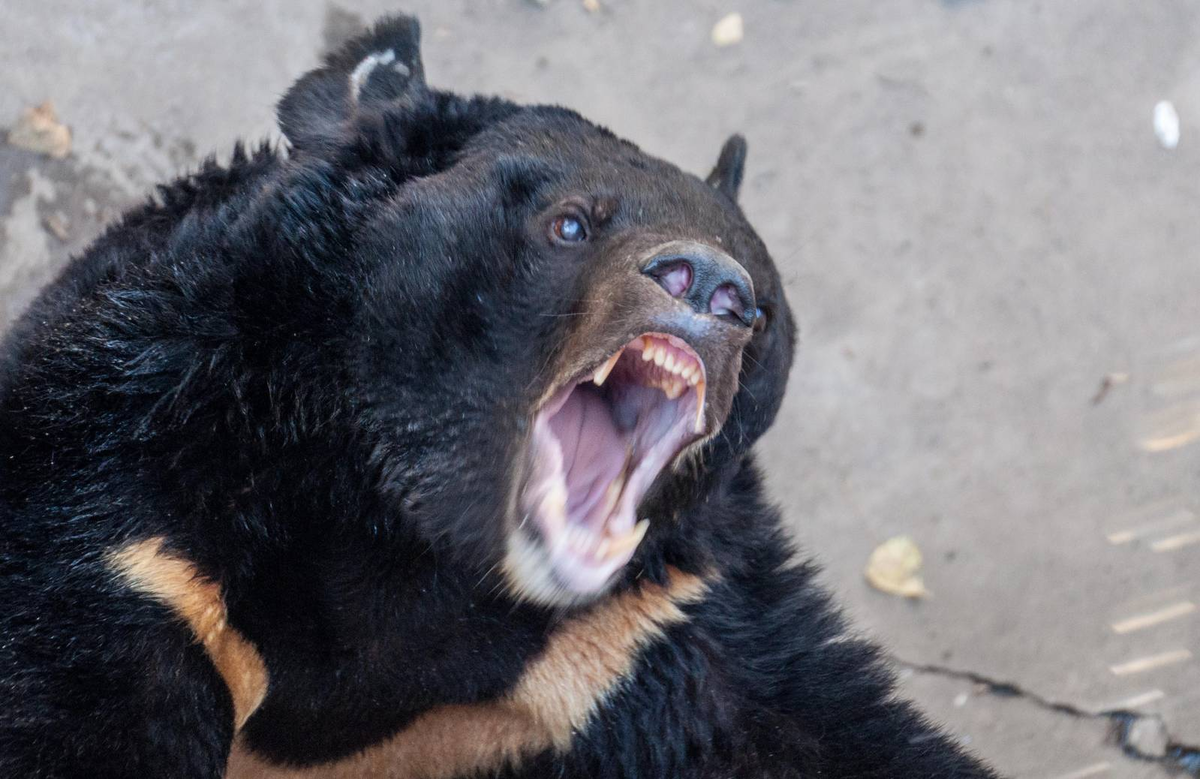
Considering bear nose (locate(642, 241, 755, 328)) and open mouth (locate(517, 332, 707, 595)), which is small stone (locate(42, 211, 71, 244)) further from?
bear nose (locate(642, 241, 755, 328))

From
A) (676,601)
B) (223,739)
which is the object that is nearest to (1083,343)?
(676,601)

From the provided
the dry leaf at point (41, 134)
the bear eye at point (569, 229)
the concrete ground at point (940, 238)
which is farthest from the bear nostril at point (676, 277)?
the dry leaf at point (41, 134)

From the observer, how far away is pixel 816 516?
4.15 m

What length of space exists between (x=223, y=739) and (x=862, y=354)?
2735mm

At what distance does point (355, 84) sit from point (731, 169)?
40.9 inches

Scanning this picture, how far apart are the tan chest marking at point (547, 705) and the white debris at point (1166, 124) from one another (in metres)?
3.10

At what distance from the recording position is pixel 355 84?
2.86m

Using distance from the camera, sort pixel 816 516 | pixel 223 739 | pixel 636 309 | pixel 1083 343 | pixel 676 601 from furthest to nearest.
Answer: pixel 1083 343
pixel 816 516
pixel 676 601
pixel 223 739
pixel 636 309

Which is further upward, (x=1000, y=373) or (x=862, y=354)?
(x=862, y=354)

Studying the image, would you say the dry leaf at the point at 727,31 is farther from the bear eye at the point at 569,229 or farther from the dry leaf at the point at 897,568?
the bear eye at the point at 569,229

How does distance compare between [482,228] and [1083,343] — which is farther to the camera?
[1083,343]

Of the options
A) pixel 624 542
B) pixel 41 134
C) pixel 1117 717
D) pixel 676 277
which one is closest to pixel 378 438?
pixel 624 542

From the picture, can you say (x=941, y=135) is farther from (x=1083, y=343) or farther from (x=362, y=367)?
(x=362, y=367)

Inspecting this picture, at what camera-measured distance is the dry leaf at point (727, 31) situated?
14.8ft
